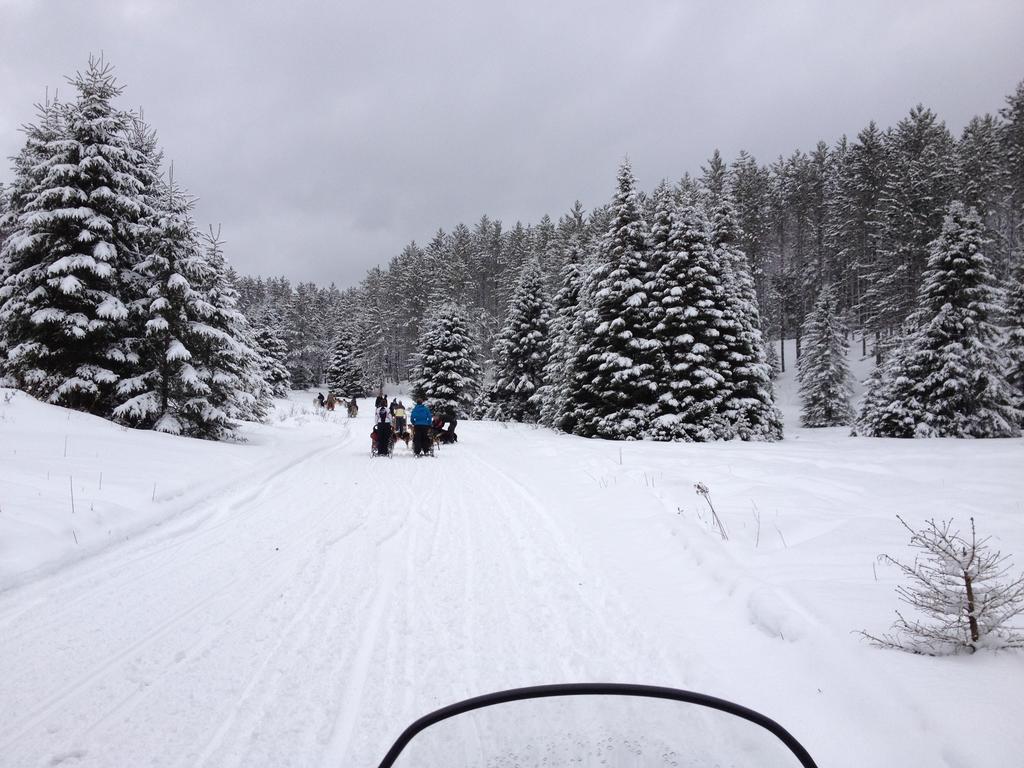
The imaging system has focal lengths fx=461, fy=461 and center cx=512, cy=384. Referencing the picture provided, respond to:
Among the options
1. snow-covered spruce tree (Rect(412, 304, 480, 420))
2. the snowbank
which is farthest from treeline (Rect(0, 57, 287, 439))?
snow-covered spruce tree (Rect(412, 304, 480, 420))

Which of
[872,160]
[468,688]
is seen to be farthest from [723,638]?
[872,160]

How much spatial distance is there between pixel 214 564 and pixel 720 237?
25435 mm

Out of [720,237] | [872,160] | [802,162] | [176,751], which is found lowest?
[176,751]

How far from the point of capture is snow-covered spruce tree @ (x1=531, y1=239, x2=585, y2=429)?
71.1ft

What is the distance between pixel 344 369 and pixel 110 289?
4412cm

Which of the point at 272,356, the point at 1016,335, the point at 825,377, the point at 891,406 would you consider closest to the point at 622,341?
the point at 891,406

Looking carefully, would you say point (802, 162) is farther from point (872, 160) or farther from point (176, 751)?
point (176, 751)

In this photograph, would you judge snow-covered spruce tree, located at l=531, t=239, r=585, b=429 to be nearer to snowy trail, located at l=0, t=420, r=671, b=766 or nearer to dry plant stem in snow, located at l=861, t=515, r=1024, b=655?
snowy trail, located at l=0, t=420, r=671, b=766

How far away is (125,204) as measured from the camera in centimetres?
1209

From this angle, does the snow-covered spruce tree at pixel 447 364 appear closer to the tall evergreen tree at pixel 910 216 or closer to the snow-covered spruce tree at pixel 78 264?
the snow-covered spruce tree at pixel 78 264

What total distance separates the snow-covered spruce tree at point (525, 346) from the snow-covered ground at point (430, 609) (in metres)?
20.9

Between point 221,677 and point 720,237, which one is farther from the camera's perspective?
point 720,237

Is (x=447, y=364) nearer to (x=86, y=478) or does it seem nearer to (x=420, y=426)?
(x=420, y=426)

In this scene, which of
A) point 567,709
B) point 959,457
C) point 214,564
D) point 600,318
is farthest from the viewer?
point 600,318
